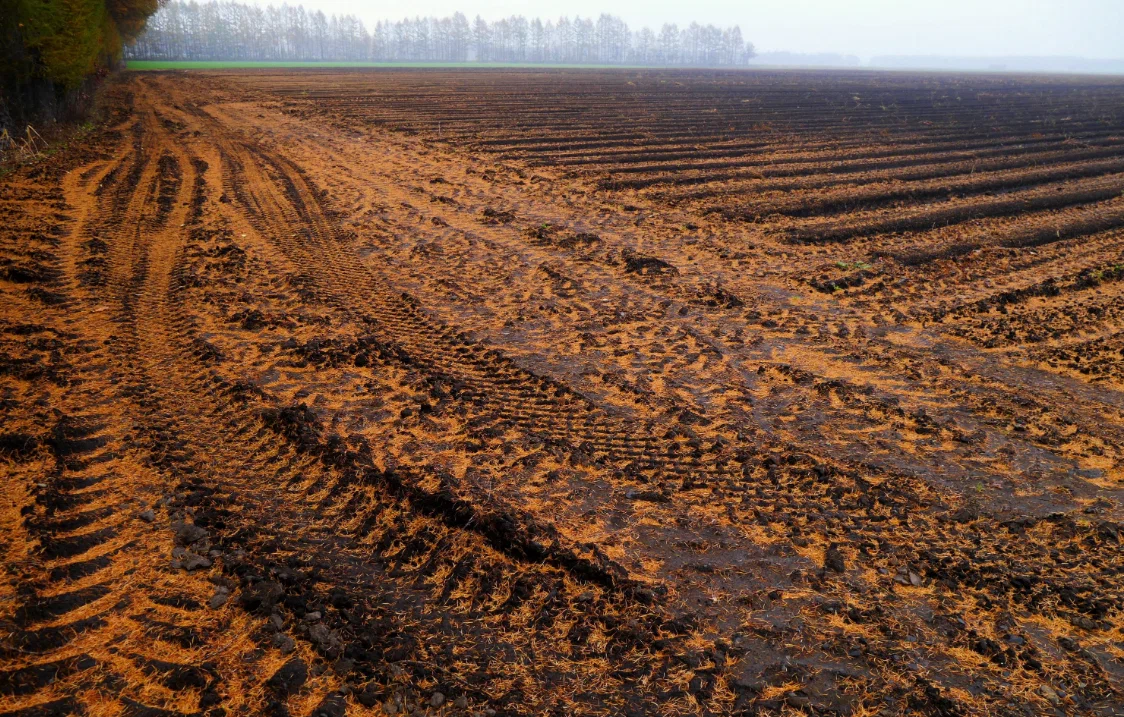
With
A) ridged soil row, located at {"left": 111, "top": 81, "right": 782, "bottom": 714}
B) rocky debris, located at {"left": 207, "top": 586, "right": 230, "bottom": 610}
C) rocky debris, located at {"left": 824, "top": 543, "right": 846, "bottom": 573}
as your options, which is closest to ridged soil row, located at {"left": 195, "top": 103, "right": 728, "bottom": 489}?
rocky debris, located at {"left": 824, "top": 543, "right": 846, "bottom": 573}

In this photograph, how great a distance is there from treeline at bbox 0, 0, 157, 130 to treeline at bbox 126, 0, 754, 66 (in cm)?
A: 6830

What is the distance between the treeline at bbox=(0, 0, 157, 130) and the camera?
1384cm

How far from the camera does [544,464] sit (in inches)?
176

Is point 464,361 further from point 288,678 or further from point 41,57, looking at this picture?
point 41,57

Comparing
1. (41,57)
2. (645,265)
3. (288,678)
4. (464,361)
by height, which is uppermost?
(41,57)

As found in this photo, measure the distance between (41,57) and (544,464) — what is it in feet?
59.2

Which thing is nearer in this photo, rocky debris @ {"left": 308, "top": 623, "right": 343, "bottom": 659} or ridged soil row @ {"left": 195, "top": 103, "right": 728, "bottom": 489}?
rocky debris @ {"left": 308, "top": 623, "right": 343, "bottom": 659}

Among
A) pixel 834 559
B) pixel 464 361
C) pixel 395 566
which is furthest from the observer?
pixel 464 361

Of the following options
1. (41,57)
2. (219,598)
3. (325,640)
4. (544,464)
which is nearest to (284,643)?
(325,640)

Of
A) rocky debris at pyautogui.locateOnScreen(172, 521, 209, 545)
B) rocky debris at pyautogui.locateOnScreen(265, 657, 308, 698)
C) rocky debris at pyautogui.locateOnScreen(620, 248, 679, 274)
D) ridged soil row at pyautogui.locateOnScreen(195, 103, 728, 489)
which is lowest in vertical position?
rocky debris at pyautogui.locateOnScreen(265, 657, 308, 698)

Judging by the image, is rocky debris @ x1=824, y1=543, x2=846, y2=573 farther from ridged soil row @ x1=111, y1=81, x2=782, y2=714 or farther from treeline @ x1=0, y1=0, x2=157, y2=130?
treeline @ x1=0, y1=0, x2=157, y2=130

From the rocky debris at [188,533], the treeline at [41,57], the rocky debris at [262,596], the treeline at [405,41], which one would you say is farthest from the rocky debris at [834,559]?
the treeline at [405,41]

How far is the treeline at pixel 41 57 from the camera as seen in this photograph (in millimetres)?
13836

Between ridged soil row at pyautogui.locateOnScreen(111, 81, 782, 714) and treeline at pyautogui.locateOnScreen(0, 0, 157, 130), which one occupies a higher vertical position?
treeline at pyautogui.locateOnScreen(0, 0, 157, 130)
